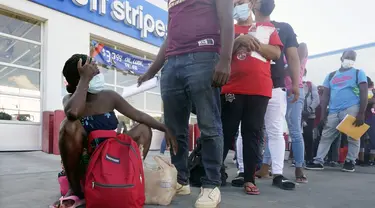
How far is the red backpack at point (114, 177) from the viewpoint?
1.73 meters

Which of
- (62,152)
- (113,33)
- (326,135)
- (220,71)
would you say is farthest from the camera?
(113,33)

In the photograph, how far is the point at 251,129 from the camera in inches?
106

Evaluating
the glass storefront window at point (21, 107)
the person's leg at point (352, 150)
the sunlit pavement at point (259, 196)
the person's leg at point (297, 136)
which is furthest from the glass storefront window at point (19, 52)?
the person's leg at point (352, 150)

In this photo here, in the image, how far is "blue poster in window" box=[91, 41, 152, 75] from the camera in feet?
25.7

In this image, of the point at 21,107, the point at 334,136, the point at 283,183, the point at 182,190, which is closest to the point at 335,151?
the point at 334,136

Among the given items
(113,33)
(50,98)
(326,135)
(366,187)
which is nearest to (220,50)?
(366,187)

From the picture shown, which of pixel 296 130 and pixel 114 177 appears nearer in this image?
pixel 114 177

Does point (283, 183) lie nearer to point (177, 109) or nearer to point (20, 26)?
point (177, 109)

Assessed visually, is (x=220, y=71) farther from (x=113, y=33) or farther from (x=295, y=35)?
(x=113, y=33)

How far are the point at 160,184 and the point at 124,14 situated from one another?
265 inches

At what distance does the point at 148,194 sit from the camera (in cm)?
215

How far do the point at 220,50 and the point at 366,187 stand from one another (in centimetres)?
215

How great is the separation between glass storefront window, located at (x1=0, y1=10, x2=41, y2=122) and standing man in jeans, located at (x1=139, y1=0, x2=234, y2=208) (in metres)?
4.92

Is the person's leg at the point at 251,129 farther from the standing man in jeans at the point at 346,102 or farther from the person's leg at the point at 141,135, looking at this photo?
the standing man in jeans at the point at 346,102
